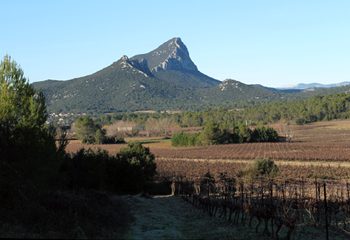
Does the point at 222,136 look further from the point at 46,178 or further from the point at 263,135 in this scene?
the point at 46,178

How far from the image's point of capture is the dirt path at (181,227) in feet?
66.5

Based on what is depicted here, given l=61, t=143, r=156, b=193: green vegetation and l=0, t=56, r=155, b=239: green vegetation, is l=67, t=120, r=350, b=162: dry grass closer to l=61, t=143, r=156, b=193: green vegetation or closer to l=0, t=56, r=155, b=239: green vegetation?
l=61, t=143, r=156, b=193: green vegetation

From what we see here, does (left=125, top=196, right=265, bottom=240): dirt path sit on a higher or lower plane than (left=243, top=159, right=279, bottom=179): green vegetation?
higher

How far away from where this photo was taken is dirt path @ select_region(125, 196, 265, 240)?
66.5 ft

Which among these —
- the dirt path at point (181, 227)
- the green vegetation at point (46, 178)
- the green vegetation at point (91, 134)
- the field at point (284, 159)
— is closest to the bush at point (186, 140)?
the field at point (284, 159)

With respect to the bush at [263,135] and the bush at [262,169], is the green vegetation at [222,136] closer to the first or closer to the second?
the bush at [263,135]

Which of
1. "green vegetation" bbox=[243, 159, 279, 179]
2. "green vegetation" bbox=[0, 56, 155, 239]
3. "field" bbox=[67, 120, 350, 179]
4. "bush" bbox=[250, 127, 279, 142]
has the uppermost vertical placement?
"green vegetation" bbox=[0, 56, 155, 239]

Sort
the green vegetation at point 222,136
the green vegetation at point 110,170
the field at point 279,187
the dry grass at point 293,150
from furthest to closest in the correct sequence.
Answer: the green vegetation at point 222,136, the dry grass at point 293,150, the green vegetation at point 110,170, the field at point 279,187

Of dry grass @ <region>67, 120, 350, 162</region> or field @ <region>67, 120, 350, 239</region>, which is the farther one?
dry grass @ <region>67, 120, 350, 162</region>

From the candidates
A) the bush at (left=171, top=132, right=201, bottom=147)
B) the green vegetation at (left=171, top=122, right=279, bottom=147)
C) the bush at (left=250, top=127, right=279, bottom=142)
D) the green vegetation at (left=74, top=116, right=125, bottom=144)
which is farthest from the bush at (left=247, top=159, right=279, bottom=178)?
the green vegetation at (left=74, top=116, right=125, bottom=144)

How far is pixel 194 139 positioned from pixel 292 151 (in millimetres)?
33111

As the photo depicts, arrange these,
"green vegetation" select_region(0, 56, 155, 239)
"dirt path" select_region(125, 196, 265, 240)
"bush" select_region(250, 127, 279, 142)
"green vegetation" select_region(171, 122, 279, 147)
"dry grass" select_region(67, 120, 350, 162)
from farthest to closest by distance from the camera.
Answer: "bush" select_region(250, 127, 279, 142) < "green vegetation" select_region(171, 122, 279, 147) < "dry grass" select_region(67, 120, 350, 162) < "dirt path" select_region(125, 196, 265, 240) < "green vegetation" select_region(0, 56, 155, 239)

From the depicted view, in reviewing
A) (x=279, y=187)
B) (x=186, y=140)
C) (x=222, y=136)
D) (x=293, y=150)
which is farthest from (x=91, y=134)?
(x=279, y=187)

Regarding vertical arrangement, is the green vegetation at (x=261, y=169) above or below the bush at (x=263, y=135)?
below
